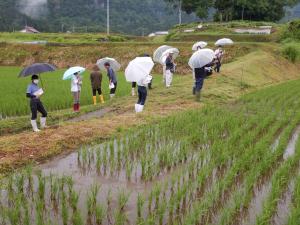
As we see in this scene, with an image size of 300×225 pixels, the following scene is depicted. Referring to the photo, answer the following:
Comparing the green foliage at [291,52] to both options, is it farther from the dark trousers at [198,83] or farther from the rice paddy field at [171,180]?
the rice paddy field at [171,180]

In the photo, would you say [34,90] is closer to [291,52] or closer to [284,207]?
[284,207]

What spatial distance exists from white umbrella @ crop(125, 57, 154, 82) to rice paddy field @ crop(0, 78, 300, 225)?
1190mm

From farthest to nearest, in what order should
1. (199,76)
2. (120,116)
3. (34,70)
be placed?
(199,76)
(120,116)
(34,70)

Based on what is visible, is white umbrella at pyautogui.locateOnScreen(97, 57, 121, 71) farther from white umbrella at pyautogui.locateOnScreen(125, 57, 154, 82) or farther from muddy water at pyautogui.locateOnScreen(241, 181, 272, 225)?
muddy water at pyautogui.locateOnScreen(241, 181, 272, 225)

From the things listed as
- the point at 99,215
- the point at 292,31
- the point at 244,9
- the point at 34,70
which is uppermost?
the point at 244,9

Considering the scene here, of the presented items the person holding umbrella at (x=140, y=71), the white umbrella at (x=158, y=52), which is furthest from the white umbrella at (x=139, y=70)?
the white umbrella at (x=158, y=52)

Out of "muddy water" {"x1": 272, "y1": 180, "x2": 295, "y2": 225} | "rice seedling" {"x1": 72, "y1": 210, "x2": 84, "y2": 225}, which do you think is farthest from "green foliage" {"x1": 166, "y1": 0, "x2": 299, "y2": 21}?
"rice seedling" {"x1": 72, "y1": 210, "x2": 84, "y2": 225}

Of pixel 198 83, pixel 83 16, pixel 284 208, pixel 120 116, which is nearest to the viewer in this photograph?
pixel 284 208

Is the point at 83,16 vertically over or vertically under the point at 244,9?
under

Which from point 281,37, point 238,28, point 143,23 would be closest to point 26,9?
point 143,23

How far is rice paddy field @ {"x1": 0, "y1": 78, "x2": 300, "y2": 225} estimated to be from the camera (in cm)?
460

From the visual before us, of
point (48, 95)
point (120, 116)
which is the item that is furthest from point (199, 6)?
point (120, 116)

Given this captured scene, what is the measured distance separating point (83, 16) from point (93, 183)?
7856 cm

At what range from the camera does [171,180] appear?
5.64 m
